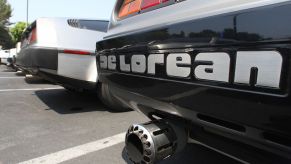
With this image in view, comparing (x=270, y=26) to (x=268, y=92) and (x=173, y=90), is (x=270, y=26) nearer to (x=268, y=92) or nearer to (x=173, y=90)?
(x=268, y=92)

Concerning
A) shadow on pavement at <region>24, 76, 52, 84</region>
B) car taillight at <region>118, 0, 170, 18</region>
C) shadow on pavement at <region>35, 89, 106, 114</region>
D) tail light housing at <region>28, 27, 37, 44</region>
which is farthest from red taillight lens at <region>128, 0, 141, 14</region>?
shadow on pavement at <region>24, 76, 52, 84</region>

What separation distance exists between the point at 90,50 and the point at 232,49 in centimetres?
277

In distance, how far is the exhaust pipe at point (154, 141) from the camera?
153 centimetres

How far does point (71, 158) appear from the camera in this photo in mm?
2561

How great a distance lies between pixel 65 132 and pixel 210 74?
2.42 meters

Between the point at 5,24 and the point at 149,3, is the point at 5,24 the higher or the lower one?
the higher one

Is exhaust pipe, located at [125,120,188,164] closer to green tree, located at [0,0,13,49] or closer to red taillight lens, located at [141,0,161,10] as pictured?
red taillight lens, located at [141,0,161,10]

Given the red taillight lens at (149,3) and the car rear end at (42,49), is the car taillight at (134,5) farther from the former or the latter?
the car rear end at (42,49)

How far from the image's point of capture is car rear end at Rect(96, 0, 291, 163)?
1023 millimetres

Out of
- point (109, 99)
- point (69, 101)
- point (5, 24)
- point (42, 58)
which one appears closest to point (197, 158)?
point (109, 99)

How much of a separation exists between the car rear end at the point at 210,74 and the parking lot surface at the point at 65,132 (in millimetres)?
919

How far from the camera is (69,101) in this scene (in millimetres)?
5031

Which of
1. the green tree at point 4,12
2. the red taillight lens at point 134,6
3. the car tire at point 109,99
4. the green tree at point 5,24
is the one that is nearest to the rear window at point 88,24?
the car tire at point 109,99

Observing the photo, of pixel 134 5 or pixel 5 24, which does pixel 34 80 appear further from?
pixel 5 24
